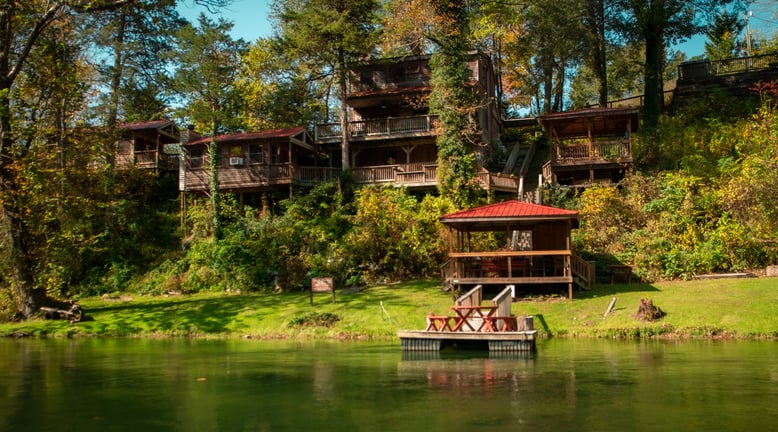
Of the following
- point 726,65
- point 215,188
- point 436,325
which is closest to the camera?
point 436,325

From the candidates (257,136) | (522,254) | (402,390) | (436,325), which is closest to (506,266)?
(522,254)

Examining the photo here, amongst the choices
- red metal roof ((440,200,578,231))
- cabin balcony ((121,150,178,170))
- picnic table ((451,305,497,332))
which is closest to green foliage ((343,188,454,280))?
red metal roof ((440,200,578,231))

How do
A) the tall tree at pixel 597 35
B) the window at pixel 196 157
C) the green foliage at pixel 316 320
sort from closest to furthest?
1. the green foliage at pixel 316 320
2. the window at pixel 196 157
3. the tall tree at pixel 597 35

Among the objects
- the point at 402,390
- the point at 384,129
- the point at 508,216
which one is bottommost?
the point at 402,390

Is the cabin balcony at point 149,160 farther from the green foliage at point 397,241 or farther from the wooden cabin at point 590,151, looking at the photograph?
the wooden cabin at point 590,151

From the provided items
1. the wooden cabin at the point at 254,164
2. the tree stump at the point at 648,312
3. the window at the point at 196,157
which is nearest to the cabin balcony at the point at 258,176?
the wooden cabin at the point at 254,164

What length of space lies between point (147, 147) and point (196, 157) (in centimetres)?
686

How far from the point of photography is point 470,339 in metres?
19.8

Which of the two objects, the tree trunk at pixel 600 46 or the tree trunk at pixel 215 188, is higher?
the tree trunk at pixel 600 46

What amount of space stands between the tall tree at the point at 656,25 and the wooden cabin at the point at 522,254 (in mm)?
18127

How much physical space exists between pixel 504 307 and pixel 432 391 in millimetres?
8862

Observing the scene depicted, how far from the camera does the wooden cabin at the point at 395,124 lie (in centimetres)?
4028

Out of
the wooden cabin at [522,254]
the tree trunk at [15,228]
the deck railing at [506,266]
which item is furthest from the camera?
the tree trunk at [15,228]

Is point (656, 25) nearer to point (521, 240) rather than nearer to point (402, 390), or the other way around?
point (521, 240)
